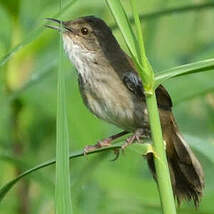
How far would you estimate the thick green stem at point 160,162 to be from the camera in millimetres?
2521

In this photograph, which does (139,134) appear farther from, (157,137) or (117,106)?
(157,137)

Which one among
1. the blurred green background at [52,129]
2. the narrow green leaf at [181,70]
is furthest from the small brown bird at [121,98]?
the narrow green leaf at [181,70]

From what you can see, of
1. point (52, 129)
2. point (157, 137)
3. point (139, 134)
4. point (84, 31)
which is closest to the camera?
point (157, 137)

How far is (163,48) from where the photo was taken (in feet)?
24.9

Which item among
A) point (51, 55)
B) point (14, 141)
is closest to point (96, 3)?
point (51, 55)

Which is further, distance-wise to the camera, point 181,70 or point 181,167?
point 181,167

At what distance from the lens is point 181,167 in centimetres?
403

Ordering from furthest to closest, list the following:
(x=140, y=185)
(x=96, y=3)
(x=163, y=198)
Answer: (x=96, y=3) → (x=140, y=185) → (x=163, y=198)

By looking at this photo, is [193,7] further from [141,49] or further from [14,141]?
[141,49]

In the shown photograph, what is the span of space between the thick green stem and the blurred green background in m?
1.16

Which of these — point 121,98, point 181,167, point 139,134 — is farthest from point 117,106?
point 181,167

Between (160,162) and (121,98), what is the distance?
155cm

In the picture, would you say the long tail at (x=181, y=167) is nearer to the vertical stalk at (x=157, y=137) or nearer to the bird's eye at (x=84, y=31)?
the bird's eye at (x=84, y=31)

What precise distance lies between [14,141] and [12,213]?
48cm
